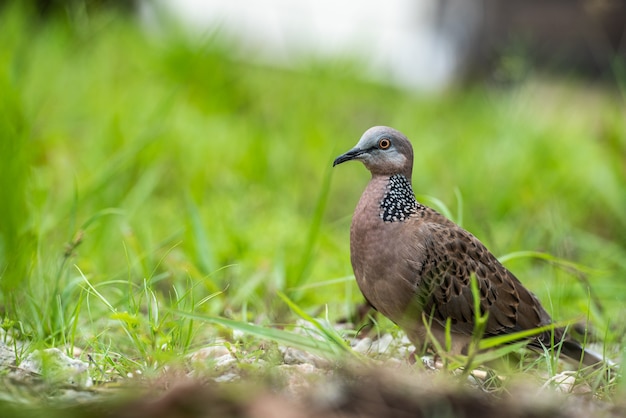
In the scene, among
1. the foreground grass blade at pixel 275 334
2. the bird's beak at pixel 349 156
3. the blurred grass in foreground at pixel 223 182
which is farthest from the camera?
the blurred grass in foreground at pixel 223 182

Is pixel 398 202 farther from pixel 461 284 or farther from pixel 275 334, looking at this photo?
pixel 275 334

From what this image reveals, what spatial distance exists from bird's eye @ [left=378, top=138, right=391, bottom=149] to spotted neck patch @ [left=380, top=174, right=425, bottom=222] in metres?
0.12

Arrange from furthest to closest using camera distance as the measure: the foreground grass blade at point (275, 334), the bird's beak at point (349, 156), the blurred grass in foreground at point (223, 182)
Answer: the blurred grass in foreground at point (223, 182) < the bird's beak at point (349, 156) < the foreground grass blade at point (275, 334)

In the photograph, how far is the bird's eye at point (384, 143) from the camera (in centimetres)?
312

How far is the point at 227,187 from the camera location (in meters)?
5.52

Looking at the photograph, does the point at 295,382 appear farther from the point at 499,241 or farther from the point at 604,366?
the point at 499,241

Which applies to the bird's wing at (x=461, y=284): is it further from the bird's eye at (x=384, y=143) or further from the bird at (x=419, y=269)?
the bird's eye at (x=384, y=143)

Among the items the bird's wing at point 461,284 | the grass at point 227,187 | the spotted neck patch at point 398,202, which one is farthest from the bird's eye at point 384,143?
the grass at point 227,187

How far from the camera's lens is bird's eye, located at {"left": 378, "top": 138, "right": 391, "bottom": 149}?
3.12 m

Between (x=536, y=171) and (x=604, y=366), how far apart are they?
342 cm

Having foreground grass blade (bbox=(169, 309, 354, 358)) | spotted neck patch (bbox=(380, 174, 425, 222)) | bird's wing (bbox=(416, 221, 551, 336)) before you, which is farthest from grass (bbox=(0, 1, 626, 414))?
spotted neck patch (bbox=(380, 174, 425, 222))

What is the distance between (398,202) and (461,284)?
380 millimetres

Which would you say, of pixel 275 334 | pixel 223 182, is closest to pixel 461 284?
pixel 275 334

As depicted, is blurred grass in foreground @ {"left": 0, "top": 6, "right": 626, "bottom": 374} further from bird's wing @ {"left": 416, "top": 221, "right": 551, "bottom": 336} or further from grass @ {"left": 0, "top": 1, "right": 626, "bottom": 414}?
bird's wing @ {"left": 416, "top": 221, "right": 551, "bottom": 336}
